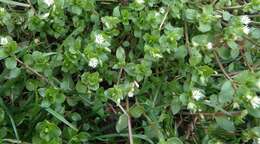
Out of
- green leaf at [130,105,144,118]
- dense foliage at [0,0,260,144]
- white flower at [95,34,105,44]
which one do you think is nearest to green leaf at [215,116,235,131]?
dense foliage at [0,0,260,144]

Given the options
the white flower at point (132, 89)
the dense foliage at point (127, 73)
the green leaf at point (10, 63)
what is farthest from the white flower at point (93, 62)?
the green leaf at point (10, 63)

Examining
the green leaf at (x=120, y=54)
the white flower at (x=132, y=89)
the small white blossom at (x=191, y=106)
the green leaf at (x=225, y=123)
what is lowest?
the green leaf at (x=225, y=123)

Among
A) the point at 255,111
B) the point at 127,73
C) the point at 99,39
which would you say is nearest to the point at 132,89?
the point at 127,73

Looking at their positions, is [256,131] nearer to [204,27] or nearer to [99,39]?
[204,27]

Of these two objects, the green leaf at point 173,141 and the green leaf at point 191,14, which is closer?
the green leaf at point 173,141

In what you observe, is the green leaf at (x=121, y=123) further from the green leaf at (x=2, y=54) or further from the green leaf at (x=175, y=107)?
the green leaf at (x=2, y=54)

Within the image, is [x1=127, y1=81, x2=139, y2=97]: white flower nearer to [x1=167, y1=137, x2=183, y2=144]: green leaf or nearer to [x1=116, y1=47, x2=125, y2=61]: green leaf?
[x1=116, y1=47, x2=125, y2=61]: green leaf

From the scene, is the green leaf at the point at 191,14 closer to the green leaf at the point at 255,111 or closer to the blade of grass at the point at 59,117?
the green leaf at the point at 255,111

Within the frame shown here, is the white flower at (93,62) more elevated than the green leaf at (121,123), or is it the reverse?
the white flower at (93,62)
